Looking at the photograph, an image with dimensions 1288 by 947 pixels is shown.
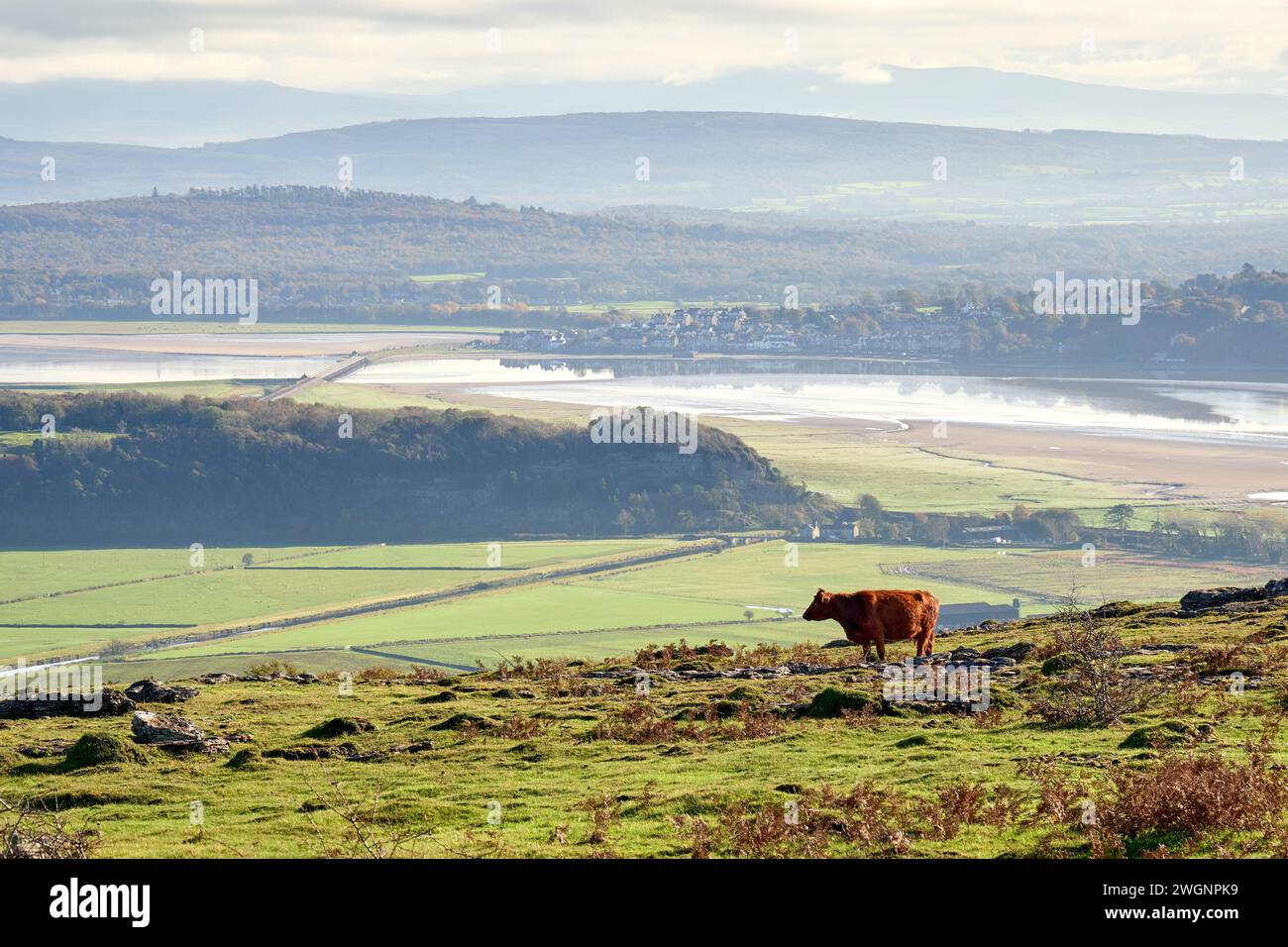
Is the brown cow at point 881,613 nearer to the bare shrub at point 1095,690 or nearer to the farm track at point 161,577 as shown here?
the bare shrub at point 1095,690

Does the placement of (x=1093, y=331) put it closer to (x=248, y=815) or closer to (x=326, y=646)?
(x=326, y=646)

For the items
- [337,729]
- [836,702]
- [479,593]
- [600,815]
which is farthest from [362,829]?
[479,593]

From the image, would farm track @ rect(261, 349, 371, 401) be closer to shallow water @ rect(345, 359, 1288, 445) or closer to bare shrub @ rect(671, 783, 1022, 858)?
shallow water @ rect(345, 359, 1288, 445)

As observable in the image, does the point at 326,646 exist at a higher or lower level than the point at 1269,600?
lower

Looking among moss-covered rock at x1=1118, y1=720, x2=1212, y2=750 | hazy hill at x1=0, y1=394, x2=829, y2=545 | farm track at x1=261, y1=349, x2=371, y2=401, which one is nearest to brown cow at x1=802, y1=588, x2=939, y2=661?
moss-covered rock at x1=1118, y1=720, x2=1212, y2=750

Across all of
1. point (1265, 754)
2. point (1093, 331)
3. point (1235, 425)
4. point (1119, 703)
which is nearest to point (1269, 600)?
point (1119, 703)
